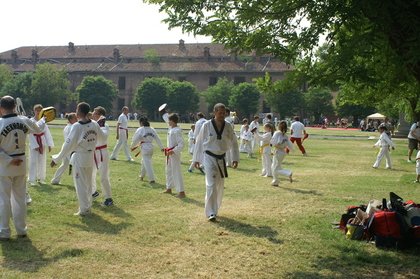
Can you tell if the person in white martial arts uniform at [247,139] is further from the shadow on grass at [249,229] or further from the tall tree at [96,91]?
the tall tree at [96,91]

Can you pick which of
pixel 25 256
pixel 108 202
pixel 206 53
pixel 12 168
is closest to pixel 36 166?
pixel 108 202

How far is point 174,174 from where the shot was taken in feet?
40.3

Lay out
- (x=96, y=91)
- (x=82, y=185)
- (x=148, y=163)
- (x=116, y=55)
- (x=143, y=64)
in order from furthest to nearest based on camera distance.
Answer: (x=116, y=55) → (x=143, y=64) → (x=96, y=91) → (x=148, y=163) → (x=82, y=185)

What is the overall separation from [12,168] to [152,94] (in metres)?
74.0

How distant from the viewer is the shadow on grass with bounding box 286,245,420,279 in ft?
21.5

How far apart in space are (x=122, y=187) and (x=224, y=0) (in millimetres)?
7272

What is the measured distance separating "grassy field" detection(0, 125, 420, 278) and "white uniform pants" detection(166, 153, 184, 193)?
33 centimetres

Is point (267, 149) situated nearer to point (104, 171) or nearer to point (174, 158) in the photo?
point (174, 158)

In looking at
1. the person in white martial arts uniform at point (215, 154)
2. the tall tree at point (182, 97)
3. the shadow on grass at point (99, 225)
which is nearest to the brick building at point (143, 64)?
the tall tree at point (182, 97)

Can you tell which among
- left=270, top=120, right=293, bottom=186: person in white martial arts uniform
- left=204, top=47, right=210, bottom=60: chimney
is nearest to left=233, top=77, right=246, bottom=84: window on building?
left=204, top=47, right=210, bottom=60: chimney

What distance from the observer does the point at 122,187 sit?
518 inches

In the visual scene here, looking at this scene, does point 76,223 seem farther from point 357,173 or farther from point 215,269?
point 357,173

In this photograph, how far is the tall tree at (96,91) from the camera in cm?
8262

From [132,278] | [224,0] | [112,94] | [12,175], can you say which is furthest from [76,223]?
[112,94]
